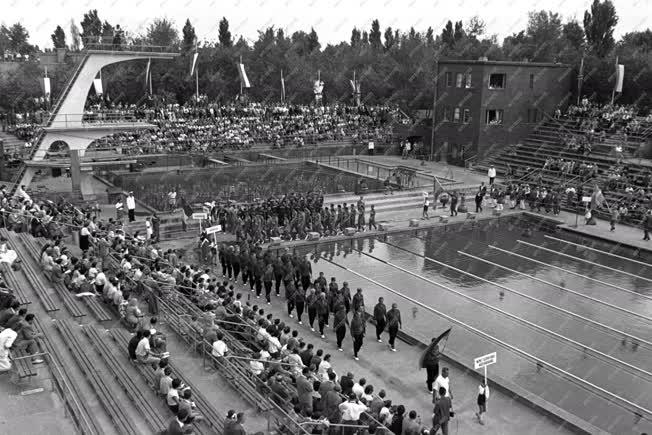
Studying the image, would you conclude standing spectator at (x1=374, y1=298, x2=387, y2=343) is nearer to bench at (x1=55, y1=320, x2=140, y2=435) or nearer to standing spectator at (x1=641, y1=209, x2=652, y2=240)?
bench at (x1=55, y1=320, x2=140, y2=435)

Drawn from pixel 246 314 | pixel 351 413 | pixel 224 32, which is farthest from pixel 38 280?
pixel 224 32

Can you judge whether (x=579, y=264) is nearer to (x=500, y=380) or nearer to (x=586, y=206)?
(x=586, y=206)

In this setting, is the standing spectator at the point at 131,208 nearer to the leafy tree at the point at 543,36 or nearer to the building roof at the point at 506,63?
the building roof at the point at 506,63

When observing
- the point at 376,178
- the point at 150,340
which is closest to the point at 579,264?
the point at 376,178

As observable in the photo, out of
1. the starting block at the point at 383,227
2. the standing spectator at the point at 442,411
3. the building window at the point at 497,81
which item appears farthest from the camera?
the building window at the point at 497,81

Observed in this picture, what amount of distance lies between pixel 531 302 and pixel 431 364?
7824 mm

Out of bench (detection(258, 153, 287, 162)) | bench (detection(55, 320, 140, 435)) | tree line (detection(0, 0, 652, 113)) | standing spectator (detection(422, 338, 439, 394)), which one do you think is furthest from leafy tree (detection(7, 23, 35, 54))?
standing spectator (detection(422, 338, 439, 394))

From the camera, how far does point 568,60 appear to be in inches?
2036

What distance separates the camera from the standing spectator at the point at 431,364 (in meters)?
14.4

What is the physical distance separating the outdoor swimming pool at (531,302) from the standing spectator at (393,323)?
952mm

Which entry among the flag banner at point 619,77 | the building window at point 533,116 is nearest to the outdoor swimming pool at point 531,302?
the building window at point 533,116

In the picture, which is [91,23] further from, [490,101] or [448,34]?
[490,101]

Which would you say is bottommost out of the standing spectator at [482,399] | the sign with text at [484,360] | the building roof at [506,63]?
the standing spectator at [482,399]

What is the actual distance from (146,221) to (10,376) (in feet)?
47.8
